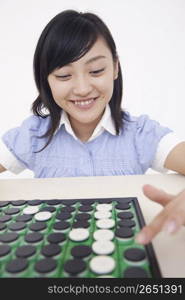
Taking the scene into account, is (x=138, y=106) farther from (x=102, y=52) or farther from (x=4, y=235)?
(x=4, y=235)

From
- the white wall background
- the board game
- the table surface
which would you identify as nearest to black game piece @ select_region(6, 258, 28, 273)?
the board game

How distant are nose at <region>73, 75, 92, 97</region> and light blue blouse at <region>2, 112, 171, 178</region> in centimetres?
20

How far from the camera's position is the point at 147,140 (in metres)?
0.96

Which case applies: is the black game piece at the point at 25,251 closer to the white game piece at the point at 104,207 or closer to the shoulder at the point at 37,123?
the white game piece at the point at 104,207

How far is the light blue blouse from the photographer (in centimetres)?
96

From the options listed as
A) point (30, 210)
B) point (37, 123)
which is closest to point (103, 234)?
point (30, 210)

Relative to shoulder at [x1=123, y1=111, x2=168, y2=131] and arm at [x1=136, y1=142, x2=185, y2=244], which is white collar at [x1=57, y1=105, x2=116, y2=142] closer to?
shoulder at [x1=123, y1=111, x2=168, y2=131]

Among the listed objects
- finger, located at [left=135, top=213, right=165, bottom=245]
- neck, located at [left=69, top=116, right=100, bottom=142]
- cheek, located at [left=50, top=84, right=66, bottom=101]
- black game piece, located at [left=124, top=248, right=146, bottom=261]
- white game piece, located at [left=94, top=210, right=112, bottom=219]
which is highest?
cheek, located at [left=50, top=84, right=66, bottom=101]

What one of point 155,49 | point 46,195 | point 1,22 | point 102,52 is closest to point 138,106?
point 155,49

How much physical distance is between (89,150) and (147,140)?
0.19 meters

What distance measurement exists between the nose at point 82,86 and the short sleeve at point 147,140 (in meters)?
0.25

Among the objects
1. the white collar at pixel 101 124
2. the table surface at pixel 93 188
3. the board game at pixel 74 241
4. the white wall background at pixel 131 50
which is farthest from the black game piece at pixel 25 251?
the white wall background at pixel 131 50

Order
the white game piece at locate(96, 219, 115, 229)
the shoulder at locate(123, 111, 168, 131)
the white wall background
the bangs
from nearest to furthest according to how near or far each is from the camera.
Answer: the white game piece at locate(96, 219, 115, 229)
the bangs
the shoulder at locate(123, 111, 168, 131)
the white wall background

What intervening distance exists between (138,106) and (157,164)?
1.07m
